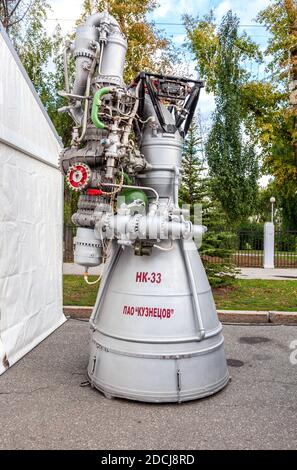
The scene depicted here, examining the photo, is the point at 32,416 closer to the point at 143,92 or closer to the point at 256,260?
the point at 143,92

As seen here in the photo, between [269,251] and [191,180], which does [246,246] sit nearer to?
[269,251]

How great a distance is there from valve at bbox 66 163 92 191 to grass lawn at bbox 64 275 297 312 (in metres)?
4.61

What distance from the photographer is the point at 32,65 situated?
1573 cm

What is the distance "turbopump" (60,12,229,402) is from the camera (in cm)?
414

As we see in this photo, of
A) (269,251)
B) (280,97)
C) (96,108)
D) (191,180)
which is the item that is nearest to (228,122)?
(280,97)

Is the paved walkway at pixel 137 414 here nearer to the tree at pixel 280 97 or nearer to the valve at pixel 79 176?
the valve at pixel 79 176

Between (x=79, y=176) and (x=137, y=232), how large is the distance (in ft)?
2.69

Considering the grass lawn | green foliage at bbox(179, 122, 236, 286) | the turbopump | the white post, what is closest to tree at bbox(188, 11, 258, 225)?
the white post

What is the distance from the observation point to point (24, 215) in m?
5.78

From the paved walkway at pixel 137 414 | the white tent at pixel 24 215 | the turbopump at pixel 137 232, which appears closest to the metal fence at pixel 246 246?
the white tent at pixel 24 215

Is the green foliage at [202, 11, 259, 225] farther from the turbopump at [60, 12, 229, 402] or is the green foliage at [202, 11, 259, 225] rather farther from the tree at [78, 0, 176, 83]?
the turbopump at [60, 12, 229, 402]

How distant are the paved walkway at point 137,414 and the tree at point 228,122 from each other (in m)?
17.7

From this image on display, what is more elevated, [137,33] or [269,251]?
[137,33]

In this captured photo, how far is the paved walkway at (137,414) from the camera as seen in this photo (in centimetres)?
347
